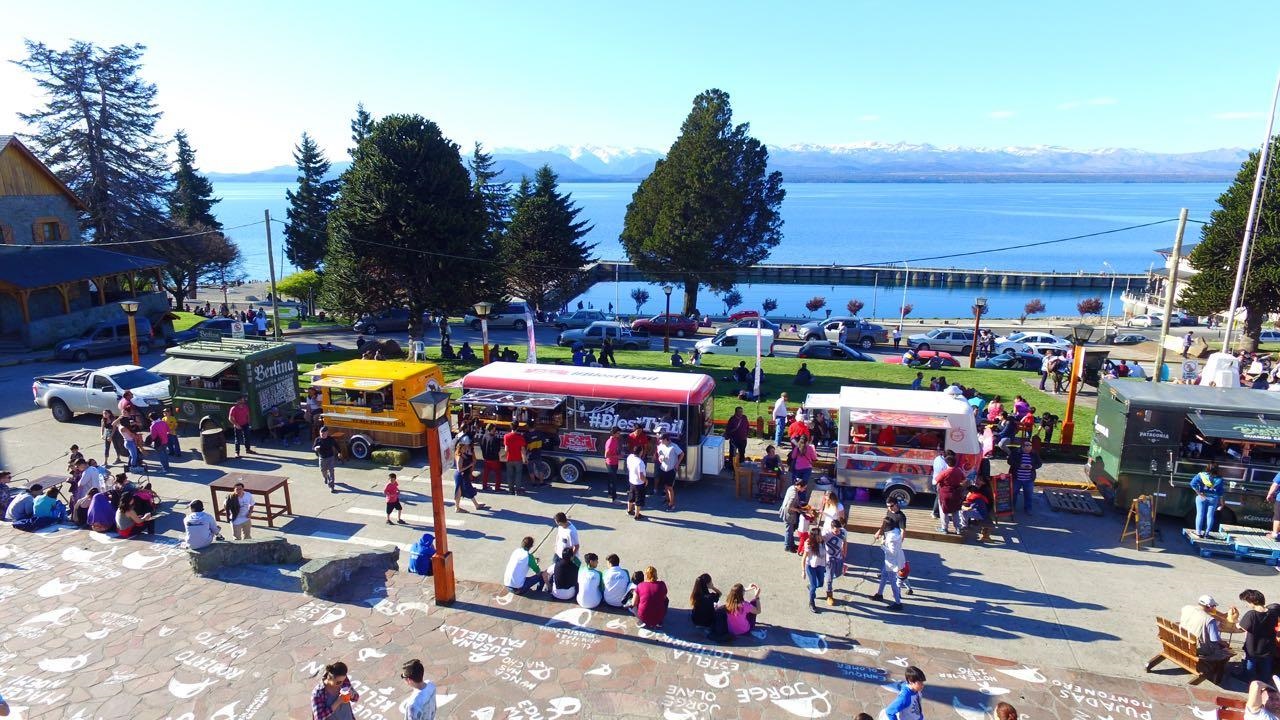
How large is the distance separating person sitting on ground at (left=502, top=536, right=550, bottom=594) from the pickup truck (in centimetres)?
1464

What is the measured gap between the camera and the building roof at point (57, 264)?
109ft

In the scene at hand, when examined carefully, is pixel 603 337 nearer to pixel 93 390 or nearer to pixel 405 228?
pixel 405 228

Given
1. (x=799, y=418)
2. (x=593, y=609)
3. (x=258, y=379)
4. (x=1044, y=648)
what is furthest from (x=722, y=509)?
(x=258, y=379)

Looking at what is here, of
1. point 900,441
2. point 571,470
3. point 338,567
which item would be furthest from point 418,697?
point 900,441

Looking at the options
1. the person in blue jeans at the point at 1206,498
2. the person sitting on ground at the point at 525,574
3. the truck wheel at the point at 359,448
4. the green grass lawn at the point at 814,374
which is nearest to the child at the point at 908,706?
the person sitting on ground at the point at 525,574

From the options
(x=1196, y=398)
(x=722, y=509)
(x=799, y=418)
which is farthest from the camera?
(x=799, y=418)

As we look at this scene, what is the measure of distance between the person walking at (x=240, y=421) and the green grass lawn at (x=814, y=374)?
2.97 m

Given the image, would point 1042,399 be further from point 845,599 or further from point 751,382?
point 845,599

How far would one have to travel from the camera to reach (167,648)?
9.84 meters

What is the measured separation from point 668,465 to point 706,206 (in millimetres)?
33479

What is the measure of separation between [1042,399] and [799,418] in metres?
10.2

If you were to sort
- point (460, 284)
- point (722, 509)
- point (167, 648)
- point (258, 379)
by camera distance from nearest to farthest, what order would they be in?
point (167, 648) < point (722, 509) < point (258, 379) < point (460, 284)

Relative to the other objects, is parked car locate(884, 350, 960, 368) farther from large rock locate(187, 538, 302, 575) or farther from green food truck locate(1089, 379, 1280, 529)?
large rock locate(187, 538, 302, 575)

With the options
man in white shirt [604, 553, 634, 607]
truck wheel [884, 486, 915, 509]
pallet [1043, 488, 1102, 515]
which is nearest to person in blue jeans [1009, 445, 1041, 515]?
pallet [1043, 488, 1102, 515]
